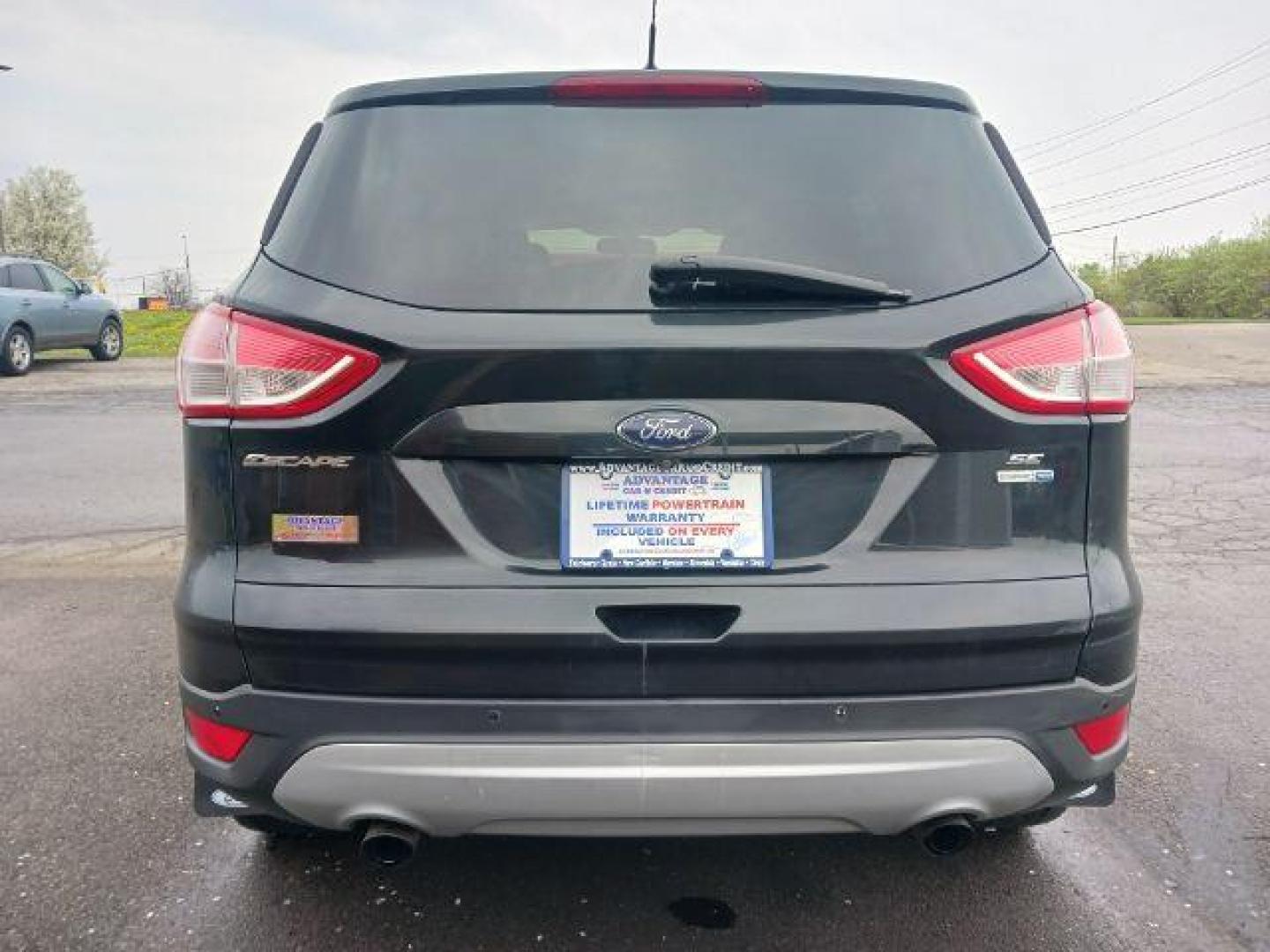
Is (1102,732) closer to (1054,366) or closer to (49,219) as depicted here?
(1054,366)

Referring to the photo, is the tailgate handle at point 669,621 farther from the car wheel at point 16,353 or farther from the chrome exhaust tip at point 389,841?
the car wheel at point 16,353

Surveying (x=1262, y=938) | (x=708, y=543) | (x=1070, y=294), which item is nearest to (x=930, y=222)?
(x=1070, y=294)

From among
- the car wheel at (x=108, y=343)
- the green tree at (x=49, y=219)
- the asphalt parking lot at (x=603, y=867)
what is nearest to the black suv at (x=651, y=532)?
the asphalt parking lot at (x=603, y=867)

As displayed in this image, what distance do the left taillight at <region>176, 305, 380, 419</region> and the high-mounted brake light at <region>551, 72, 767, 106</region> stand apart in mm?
736

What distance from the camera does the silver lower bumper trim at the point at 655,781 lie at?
6.45 ft

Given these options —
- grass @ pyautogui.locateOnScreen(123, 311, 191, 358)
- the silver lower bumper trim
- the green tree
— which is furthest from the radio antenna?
the green tree

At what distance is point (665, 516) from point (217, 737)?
3.27 feet

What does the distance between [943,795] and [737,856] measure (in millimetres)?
926

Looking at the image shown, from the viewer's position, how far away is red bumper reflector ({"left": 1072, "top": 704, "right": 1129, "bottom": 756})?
2094 millimetres

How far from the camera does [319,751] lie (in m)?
2.01

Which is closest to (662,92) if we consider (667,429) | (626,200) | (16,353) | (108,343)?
(626,200)

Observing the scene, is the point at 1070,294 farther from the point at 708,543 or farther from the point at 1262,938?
the point at 1262,938

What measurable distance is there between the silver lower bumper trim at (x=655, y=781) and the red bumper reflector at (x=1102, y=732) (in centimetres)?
19

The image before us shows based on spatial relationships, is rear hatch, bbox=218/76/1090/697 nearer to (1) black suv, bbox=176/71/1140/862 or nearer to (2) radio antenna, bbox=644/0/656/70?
(1) black suv, bbox=176/71/1140/862
